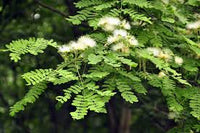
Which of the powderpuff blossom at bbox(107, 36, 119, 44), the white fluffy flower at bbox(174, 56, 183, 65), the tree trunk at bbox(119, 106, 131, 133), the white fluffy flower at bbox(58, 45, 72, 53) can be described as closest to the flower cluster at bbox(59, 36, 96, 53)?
the white fluffy flower at bbox(58, 45, 72, 53)

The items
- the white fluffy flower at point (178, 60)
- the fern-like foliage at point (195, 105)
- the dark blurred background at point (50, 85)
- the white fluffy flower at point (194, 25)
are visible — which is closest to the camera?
the fern-like foliage at point (195, 105)

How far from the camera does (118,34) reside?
2734 mm

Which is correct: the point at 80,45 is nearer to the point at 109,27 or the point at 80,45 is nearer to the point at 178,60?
the point at 109,27

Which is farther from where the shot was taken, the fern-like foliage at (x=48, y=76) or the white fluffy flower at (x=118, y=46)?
the white fluffy flower at (x=118, y=46)

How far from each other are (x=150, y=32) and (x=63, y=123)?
5.68 metres

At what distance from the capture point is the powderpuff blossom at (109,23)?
2826 millimetres

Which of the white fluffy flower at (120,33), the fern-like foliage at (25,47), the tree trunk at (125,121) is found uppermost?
the white fluffy flower at (120,33)

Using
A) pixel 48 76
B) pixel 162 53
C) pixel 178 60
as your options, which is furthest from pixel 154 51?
pixel 48 76

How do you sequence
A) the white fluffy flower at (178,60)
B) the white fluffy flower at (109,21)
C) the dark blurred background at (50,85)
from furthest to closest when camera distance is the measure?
1. the dark blurred background at (50,85)
2. the white fluffy flower at (178,60)
3. the white fluffy flower at (109,21)

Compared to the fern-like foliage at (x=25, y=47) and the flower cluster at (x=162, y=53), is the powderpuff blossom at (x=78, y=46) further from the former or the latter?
the flower cluster at (x=162, y=53)

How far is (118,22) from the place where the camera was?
2.85 m

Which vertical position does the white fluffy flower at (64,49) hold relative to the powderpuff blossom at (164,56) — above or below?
above

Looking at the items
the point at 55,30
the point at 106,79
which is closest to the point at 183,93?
the point at 106,79

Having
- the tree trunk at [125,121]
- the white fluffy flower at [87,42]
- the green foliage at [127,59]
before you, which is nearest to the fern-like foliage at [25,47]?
the green foliage at [127,59]
